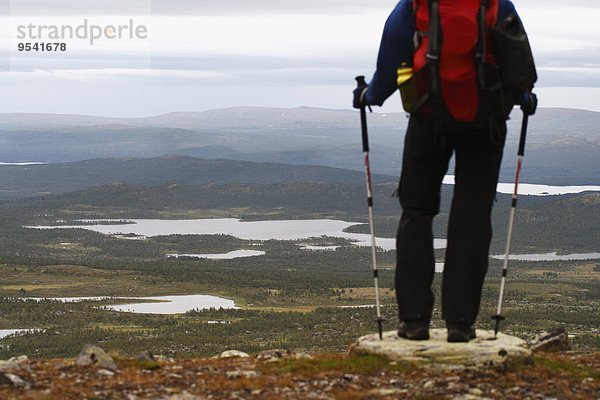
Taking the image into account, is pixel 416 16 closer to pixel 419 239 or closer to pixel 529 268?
pixel 419 239

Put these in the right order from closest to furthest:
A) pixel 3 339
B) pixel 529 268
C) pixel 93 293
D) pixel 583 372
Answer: pixel 583 372, pixel 3 339, pixel 93 293, pixel 529 268

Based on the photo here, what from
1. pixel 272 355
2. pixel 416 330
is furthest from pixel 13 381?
pixel 416 330

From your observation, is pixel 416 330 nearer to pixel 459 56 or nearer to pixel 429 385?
pixel 429 385

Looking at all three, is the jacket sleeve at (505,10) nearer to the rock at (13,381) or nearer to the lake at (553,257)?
the rock at (13,381)

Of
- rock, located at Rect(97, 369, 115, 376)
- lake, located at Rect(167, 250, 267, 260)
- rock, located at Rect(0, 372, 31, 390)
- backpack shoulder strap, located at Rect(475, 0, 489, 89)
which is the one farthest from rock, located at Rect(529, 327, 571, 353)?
lake, located at Rect(167, 250, 267, 260)

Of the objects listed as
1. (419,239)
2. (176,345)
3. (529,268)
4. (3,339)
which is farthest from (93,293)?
(419,239)

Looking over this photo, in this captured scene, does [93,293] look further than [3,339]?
Yes
